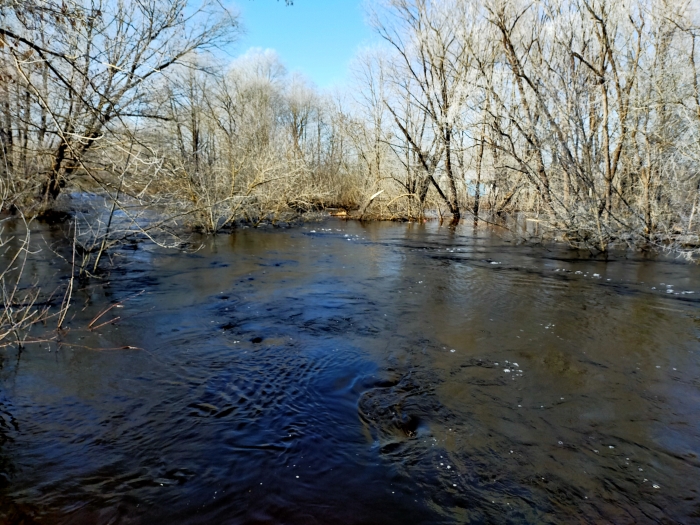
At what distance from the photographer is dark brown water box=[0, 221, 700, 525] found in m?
2.74

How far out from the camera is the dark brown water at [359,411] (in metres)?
2.74

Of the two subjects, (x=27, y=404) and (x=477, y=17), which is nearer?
(x=27, y=404)

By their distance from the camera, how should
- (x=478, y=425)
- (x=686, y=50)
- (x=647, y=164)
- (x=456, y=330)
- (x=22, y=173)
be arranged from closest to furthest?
(x=478, y=425) → (x=456, y=330) → (x=686, y=50) → (x=647, y=164) → (x=22, y=173)

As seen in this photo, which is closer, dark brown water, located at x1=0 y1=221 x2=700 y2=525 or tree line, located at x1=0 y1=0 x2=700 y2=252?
dark brown water, located at x1=0 y1=221 x2=700 y2=525

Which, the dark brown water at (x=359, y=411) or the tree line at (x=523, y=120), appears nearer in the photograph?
the dark brown water at (x=359, y=411)

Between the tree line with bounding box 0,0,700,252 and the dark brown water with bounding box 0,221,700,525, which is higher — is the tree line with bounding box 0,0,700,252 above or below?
above

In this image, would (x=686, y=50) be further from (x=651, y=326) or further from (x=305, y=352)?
(x=305, y=352)

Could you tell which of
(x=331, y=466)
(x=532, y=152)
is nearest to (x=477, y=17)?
(x=532, y=152)

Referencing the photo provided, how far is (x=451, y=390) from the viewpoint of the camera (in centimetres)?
411

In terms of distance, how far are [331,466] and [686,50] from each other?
38.7 feet

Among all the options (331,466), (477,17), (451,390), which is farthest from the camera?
(477,17)

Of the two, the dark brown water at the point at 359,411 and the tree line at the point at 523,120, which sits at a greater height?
the tree line at the point at 523,120

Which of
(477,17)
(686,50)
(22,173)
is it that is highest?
(477,17)

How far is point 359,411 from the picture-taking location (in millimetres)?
3738
